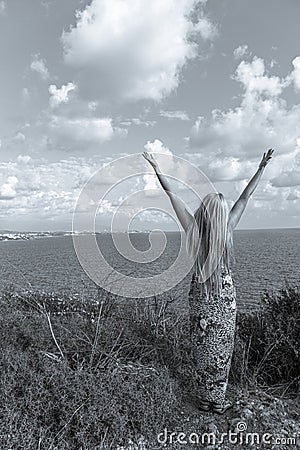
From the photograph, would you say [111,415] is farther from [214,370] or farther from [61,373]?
[214,370]

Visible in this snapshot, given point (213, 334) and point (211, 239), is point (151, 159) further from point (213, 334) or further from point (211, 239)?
point (213, 334)

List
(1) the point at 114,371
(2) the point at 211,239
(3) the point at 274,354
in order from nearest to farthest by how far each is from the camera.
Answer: (2) the point at 211,239
(1) the point at 114,371
(3) the point at 274,354

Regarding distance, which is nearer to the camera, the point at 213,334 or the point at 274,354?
the point at 213,334

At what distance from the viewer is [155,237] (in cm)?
500

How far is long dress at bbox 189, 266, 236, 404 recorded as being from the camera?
4.58 m

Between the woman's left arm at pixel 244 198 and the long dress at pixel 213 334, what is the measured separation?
0.58m

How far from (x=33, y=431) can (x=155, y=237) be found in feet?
8.14

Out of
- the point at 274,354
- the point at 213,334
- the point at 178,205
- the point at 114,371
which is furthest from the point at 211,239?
the point at 274,354

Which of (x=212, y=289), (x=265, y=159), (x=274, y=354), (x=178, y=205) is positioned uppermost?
(x=265, y=159)

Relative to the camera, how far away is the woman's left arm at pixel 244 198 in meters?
4.64

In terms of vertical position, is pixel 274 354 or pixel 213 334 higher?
pixel 213 334

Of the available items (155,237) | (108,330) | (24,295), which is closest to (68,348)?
(108,330)

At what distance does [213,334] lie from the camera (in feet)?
15.1

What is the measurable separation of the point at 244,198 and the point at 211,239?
0.67 meters
